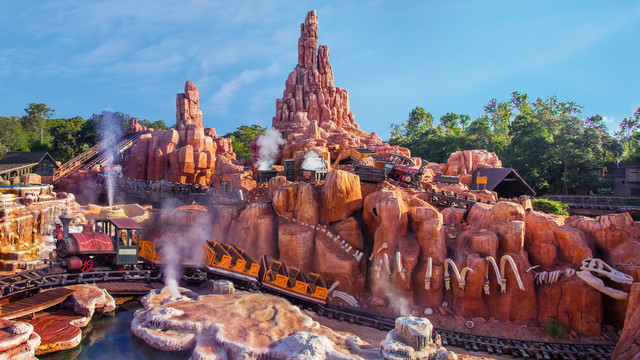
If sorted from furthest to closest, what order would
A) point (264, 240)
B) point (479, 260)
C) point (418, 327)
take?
point (264, 240), point (479, 260), point (418, 327)

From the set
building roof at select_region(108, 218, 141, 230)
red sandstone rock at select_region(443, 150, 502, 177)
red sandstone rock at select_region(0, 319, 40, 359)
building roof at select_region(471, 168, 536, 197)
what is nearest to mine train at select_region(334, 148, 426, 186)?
building roof at select_region(471, 168, 536, 197)

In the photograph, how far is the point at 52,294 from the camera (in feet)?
43.8

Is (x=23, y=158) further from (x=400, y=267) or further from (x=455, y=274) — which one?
(x=455, y=274)

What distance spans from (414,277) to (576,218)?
7.99 m

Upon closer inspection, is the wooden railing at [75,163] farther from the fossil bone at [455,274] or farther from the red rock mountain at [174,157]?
the fossil bone at [455,274]

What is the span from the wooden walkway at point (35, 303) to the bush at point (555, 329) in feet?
58.4

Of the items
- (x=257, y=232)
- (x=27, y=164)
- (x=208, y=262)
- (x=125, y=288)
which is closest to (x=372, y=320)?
(x=208, y=262)

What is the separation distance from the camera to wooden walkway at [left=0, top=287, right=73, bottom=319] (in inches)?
468

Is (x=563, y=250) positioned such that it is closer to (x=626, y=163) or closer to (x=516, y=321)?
(x=516, y=321)

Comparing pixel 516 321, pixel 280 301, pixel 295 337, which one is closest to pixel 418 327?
pixel 295 337

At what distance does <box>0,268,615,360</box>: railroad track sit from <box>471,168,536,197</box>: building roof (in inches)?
679

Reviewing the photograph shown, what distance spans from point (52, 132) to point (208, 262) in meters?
47.7

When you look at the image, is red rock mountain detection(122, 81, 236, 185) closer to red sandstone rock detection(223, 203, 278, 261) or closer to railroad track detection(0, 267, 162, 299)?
red sandstone rock detection(223, 203, 278, 261)

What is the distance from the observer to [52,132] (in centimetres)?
5256
